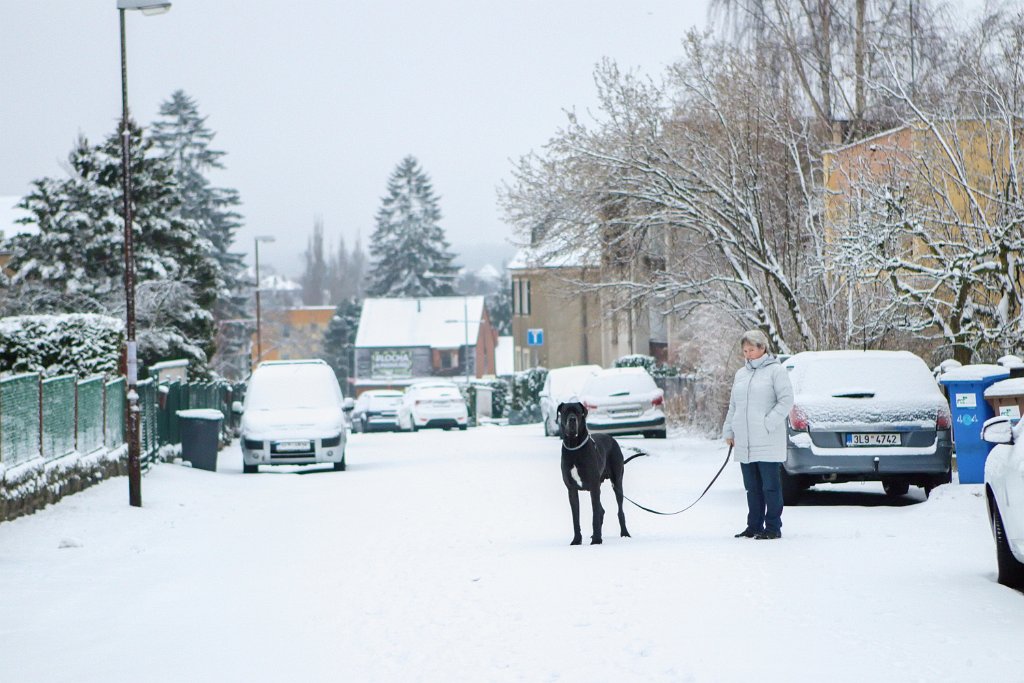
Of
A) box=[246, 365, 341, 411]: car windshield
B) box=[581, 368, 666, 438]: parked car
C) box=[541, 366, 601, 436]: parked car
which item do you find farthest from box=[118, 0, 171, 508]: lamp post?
box=[541, 366, 601, 436]: parked car

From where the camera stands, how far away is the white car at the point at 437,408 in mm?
45250

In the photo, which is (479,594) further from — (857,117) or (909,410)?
(857,117)

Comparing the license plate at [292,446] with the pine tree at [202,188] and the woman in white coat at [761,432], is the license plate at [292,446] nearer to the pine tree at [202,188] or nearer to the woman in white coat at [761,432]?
the woman in white coat at [761,432]

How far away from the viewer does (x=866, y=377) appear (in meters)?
15.2

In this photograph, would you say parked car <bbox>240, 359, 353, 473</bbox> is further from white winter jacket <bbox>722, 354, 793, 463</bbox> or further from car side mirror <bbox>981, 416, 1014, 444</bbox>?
car side mirror <bbox>981, 416, 1014, 444</bbox>

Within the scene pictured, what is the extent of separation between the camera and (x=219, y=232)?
81000 millimetres

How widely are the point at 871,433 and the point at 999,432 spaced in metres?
5.75

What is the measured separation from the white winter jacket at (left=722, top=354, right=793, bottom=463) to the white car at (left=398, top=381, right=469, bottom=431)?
33.2m

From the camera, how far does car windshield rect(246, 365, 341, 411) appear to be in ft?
84.0

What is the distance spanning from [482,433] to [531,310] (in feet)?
119

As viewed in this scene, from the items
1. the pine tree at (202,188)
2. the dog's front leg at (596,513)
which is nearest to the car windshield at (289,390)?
the dog's front leg at (596,513)

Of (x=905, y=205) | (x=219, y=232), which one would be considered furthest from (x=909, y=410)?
(x=219, y=232)

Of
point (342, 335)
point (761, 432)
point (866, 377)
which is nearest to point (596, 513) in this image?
point (761, 432)

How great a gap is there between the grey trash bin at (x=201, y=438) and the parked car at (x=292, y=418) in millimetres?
500
